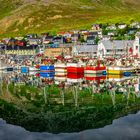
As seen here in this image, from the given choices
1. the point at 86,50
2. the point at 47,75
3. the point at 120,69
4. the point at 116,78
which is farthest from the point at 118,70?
the point at 86,50

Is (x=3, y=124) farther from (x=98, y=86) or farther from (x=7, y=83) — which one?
(x=7, y=83)

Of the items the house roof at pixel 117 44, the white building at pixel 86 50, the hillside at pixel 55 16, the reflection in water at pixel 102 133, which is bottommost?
the reflection in water at pixel 102 133

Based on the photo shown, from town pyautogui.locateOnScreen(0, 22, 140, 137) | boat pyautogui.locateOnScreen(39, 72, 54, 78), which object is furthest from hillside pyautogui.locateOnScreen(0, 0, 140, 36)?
boat pyautogui.locateOnScreen(39, 72, 54, 78)

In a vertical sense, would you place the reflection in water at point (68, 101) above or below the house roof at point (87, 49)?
below

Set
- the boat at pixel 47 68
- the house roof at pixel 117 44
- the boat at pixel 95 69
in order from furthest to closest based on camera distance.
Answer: the house roof at pixel 117 44 < the boat at pixel 47 68 < the boat at pixel 95 69

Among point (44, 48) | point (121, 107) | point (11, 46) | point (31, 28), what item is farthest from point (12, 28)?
point (121, 107)

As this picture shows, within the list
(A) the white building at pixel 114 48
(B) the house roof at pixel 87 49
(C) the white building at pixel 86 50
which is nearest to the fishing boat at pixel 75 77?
(A) the white building at pixel 114 48

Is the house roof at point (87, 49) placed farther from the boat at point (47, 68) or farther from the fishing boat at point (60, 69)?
the fishing boat at point (60, 69)
